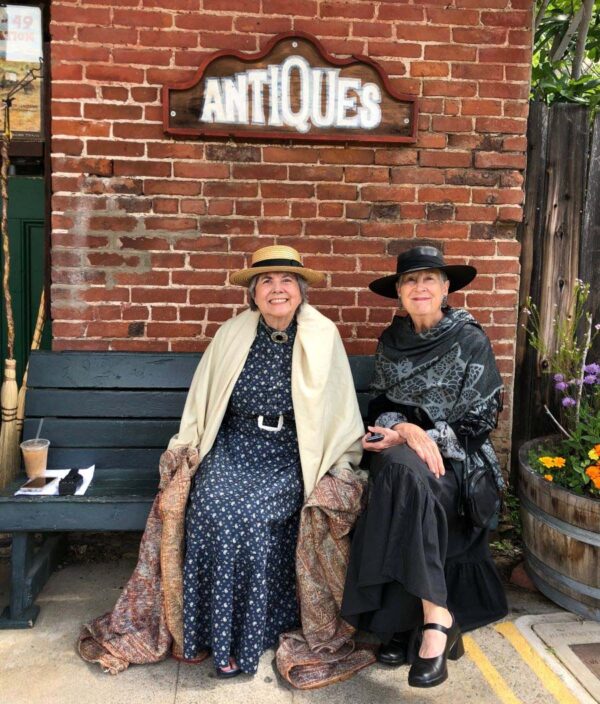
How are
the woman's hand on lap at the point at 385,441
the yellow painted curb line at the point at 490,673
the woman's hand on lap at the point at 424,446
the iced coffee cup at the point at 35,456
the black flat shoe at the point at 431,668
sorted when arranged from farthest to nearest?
the iced coffee cup at the point at 35,456, the woman's hand on lap at the point at 385,441, the woman's hand on lap at the point at 424,446, the yellow painted curb line at the point at 490,673, the black flat shoe at the point at 431,668

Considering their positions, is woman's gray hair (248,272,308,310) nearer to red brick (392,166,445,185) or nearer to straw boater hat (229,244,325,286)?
straw boater hat (229,244,325,286)

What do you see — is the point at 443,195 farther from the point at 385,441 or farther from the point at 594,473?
the point at 594,473

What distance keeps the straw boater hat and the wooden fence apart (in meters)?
1.49

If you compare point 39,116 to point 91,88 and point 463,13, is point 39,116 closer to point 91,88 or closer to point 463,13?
point 91,88

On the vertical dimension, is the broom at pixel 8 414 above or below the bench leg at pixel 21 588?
above

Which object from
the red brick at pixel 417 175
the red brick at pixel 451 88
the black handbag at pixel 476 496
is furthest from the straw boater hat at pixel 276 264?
the red brick at pixel 451 88

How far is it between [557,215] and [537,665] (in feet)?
7.81

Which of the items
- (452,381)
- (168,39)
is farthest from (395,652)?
(168,39)

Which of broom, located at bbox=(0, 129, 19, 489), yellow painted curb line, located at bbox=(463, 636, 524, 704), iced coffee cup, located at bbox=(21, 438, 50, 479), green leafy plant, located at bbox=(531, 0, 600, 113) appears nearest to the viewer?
yellow painted curb line, located at bbox=(463, 636, 524, 704)

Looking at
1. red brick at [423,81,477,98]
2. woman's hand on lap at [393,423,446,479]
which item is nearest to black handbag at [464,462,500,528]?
woman's hand on lap at [393,423,446,479]

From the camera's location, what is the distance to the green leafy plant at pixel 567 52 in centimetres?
402

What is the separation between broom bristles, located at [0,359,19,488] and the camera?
3.15m

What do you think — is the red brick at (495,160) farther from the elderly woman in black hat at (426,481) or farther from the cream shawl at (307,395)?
the cream shawl at (307,395)

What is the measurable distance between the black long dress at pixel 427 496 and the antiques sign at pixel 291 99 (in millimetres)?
1113
